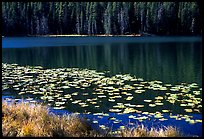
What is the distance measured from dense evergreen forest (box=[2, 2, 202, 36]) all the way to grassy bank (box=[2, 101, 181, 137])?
91.1 meters

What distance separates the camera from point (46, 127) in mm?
9148

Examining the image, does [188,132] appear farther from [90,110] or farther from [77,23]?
[77,23]

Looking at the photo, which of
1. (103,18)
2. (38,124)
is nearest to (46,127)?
(38,124)

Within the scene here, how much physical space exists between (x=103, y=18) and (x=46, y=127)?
107 metres

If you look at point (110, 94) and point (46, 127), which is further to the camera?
point (110, 94)

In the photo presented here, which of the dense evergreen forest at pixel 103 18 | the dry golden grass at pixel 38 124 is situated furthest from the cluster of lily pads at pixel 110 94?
the dense evergreen forest at pixel 103 18

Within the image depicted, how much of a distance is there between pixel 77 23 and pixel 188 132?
106594 mm

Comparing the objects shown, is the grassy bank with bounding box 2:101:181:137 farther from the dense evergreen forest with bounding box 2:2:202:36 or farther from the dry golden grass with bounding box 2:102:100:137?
the dense evergreen forest with bounding box 2:2:202:36

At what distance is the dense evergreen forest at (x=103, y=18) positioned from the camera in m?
105

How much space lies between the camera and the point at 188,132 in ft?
38.2

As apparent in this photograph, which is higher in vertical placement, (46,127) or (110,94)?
(46,127)

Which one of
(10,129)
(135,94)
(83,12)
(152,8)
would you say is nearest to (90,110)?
(135,94)

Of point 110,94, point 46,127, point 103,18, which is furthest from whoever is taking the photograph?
point 103,18

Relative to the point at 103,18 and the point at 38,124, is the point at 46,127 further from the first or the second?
the point at 103,18
